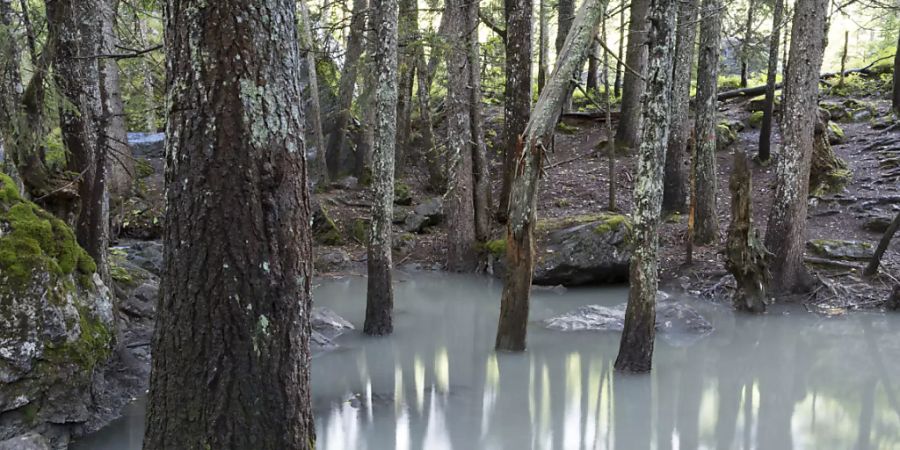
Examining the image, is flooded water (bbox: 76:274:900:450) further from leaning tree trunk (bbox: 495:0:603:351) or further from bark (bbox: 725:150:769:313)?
leaning tree trunk (bbox: 495:0:603:351)

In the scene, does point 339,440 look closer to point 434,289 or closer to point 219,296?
point 219,296

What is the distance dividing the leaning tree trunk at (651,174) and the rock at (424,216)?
9.31m

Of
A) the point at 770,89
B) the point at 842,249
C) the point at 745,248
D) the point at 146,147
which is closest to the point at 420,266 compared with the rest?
the point at 745,248

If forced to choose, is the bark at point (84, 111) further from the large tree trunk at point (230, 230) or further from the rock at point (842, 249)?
the rock at point (842, 249)

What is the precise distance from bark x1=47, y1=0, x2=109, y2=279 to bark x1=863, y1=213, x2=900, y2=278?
441 inches

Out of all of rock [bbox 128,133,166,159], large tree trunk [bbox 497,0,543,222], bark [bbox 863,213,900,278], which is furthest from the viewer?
rock [bbox 128,133,166,159]

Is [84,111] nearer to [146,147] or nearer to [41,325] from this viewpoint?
[41,325]

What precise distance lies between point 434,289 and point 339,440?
6644mm

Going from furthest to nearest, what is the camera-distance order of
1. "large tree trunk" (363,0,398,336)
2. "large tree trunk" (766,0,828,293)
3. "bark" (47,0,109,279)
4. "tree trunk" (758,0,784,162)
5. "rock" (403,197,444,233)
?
"rock" (403,197,444,233) < "tree trunk" (758,0,784,162) < "large tree trunk" (766,0,828,293) < "large tree trunk" (363,0,398,336) < "bark" (47,0,109,279)

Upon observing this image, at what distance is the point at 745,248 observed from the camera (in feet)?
35.0

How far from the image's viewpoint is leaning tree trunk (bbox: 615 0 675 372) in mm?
7133

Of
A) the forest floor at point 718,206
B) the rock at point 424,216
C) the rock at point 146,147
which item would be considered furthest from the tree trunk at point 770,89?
the rock at point 146,147

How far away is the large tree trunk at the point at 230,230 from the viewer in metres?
2.89

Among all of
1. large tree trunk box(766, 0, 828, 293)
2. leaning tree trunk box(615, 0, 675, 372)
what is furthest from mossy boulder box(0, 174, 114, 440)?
large tree trunk box(766, 0, 828, 293)
